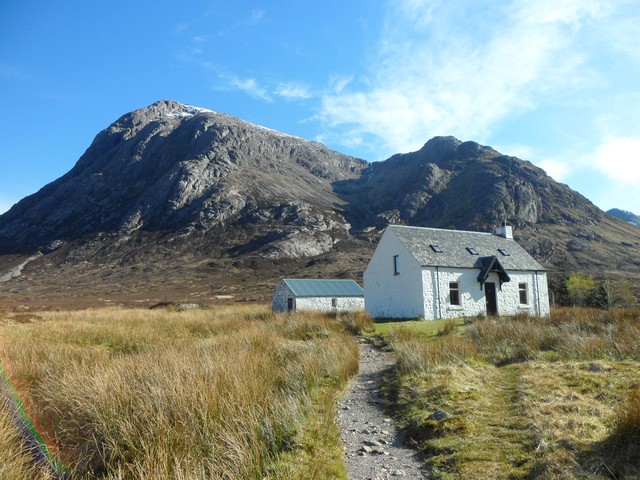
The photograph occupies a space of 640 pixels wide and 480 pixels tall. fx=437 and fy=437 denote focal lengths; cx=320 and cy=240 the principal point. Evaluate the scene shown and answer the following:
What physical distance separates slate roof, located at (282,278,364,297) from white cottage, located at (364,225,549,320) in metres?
9.69

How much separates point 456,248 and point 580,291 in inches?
1023

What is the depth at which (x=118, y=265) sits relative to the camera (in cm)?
10862

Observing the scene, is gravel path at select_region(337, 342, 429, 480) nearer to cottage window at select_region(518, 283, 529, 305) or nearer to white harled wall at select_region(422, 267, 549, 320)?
white harled wall at select_region(422, 267, 549, 320)

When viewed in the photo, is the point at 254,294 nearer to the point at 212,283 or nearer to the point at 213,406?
the point at 212,283

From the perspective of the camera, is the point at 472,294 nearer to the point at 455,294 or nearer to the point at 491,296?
the point at 455,294

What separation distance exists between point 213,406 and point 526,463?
3.77 metres

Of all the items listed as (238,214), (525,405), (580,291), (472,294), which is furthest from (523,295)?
(238,214)

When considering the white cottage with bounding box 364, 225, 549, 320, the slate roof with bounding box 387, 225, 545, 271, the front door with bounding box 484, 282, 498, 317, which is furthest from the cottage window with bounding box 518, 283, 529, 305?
the front door with bounding box 484, 282, 498, 317

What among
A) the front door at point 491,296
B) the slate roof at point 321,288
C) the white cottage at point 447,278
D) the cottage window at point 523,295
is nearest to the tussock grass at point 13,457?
the white cottage at point 447,278

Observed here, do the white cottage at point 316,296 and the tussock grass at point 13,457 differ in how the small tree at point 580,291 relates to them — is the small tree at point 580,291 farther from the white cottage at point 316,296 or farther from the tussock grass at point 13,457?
the tussock grass at point 13,457

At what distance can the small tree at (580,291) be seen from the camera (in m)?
44.8

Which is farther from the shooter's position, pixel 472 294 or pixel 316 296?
pixel 316 296

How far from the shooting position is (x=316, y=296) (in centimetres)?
4006

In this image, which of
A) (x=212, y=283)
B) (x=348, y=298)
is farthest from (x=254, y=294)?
(x=348, y=298)
